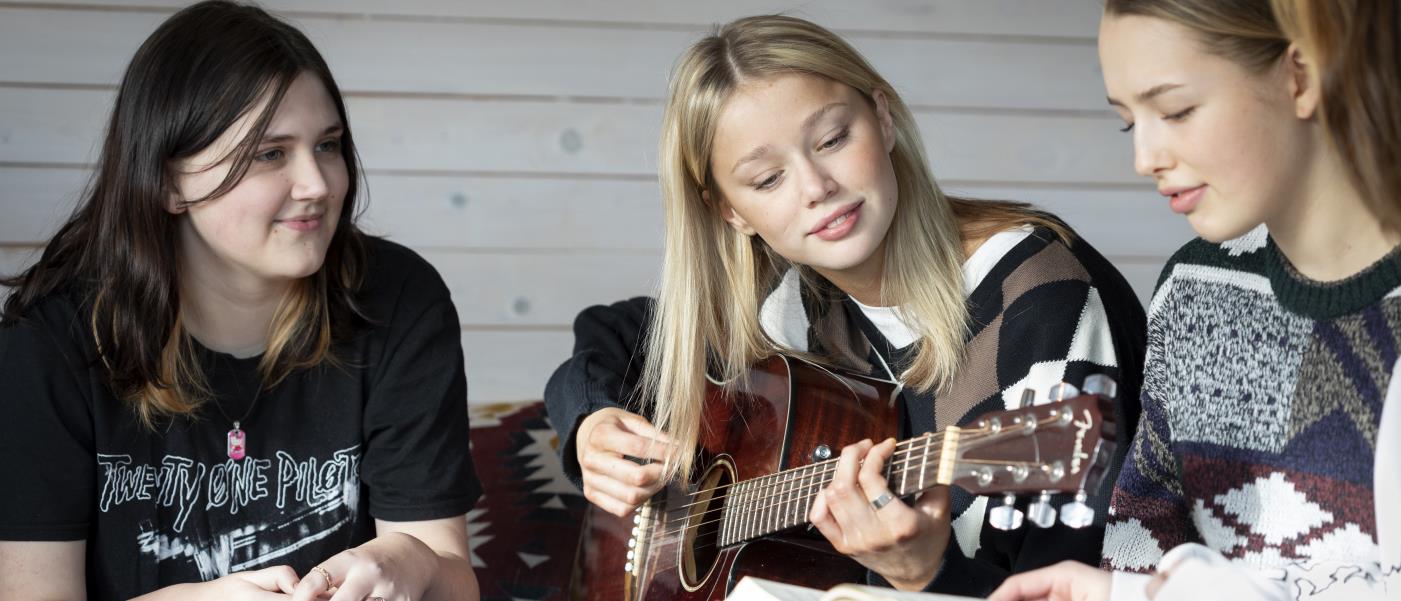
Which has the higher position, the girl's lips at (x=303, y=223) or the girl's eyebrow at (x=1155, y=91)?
the girl's eyebrow at (x=1155, y=91)

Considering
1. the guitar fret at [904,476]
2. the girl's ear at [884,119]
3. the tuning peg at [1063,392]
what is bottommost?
the guitar fret at [904,476]

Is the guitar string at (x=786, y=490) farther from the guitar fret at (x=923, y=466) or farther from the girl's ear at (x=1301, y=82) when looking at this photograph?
the girl's ear at (x=1301, y=82)

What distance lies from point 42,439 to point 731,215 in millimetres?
861

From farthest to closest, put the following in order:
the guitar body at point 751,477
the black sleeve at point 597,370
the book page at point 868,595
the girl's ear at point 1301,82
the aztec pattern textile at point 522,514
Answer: the aztec pattern textile at point 522,514, the black sleeve at point 597,370, the guitar body at point 751,477, the girl's ear at point 1301,82, the book page at point 868,595

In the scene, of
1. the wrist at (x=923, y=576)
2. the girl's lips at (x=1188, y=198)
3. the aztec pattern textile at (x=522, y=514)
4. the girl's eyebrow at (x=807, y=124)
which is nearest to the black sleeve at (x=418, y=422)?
the aztec pattern textile at (x=522, y=514)

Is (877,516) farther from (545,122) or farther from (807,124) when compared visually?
(545,122)

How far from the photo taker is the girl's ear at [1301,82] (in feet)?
3.51

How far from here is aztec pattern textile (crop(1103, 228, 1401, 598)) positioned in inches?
44.8

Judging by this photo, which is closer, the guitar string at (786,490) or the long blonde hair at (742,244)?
the guitar string at (786,490)

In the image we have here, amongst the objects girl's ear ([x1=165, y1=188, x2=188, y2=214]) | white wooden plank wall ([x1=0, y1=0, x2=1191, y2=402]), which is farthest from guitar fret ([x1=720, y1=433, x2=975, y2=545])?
white wooden plank wall ([x1=0, y1=0, x2=1191, y2=402])

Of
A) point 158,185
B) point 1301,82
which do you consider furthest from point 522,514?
point 1301,82

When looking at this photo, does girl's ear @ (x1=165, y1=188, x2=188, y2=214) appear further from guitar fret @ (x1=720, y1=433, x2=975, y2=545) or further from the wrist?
the wrist

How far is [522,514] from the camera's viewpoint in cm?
205

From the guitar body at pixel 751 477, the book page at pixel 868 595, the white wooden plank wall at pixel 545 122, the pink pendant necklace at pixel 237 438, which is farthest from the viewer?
the white wooden plank wall at pixel 545 122
